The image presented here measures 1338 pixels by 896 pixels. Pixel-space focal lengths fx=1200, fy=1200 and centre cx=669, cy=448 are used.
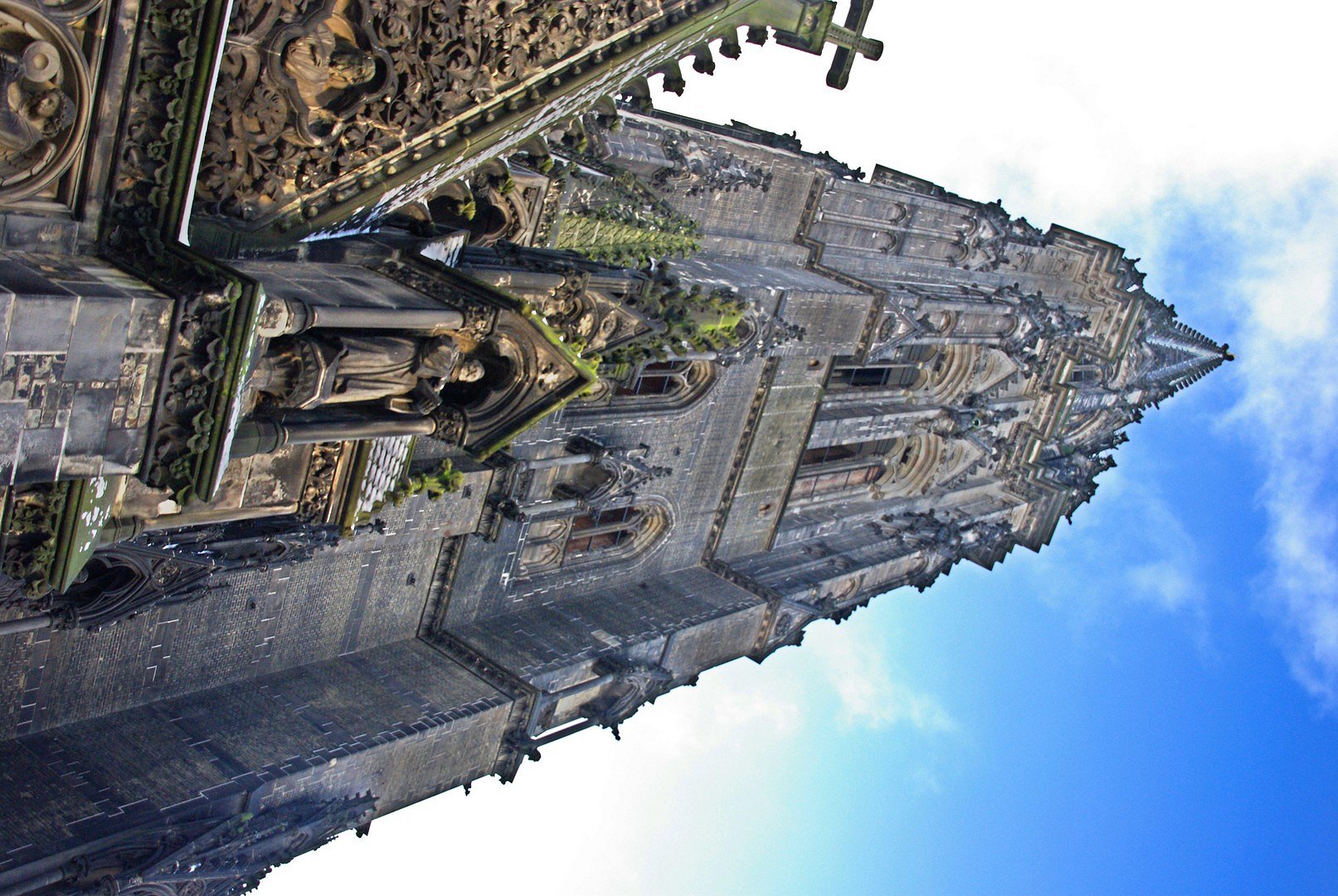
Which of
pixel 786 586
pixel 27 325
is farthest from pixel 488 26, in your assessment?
pixel 786 586

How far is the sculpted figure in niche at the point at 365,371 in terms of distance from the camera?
338 inches

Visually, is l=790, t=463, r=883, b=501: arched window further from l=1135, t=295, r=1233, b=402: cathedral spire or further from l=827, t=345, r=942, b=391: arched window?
l=1135, t=295, r=1233, b=402: cathedral spire

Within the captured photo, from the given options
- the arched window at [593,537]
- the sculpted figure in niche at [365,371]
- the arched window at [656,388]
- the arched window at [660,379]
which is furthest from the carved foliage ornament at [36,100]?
the arched window at [660,379]

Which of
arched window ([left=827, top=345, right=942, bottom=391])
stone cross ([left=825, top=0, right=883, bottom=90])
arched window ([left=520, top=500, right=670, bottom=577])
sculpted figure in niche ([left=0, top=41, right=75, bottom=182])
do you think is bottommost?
arched window ([left=520, top=500, right=670, bottom=577])

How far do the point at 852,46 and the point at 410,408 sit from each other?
6.03m

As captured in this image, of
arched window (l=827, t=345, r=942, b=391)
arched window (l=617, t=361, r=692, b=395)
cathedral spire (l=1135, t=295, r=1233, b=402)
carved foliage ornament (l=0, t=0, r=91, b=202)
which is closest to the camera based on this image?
carved foliage ornament (l=0, t=0, r=91, b=202)

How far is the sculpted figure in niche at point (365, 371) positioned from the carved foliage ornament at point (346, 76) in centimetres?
106

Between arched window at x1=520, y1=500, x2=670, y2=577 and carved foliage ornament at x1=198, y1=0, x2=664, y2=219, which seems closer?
carved foliage ornament at x1=198, y1=0, x2=664, y2=219

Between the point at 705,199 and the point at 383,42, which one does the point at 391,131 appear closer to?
the point at 383,42

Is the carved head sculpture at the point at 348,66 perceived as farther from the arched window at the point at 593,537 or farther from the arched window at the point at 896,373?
the arched window at the point at 896,373

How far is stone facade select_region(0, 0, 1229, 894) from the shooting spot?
23.6 ft

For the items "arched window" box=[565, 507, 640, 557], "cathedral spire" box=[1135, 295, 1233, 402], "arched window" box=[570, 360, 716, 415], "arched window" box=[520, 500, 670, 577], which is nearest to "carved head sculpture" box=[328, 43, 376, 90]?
"arched window" box=[570, 360, 716, 415]

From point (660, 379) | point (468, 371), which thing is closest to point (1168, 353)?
point (660, 379)

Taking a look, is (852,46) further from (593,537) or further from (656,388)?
(593,537)
